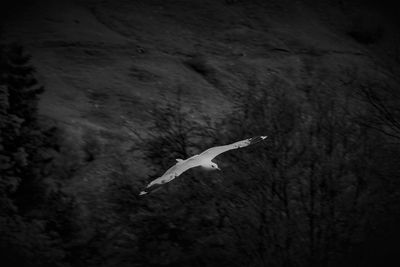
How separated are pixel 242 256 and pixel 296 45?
580 centimetres

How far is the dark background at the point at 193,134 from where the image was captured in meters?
5.65

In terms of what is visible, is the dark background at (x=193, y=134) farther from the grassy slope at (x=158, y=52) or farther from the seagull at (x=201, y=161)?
the seagull at (x=201, y=161)

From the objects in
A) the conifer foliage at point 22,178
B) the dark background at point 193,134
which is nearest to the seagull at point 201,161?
the dark background at point 193,134

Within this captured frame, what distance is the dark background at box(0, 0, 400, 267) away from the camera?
565 cm

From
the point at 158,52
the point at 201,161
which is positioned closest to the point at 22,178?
the point at 201,161

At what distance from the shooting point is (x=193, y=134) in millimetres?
6637

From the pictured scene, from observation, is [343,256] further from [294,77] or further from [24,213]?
[24,213]

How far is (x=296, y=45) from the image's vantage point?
335 inches

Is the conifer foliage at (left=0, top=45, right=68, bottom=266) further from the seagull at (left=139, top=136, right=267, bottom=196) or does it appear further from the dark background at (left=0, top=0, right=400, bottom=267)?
the seagull at (left=139, top=136, right=267, bottom=196)

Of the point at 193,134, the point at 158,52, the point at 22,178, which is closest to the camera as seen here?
the point at 22,178

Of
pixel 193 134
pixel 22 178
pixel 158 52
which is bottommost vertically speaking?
pixel 22 178

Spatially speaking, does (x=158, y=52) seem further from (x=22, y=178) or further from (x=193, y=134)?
(x=22, y=178)

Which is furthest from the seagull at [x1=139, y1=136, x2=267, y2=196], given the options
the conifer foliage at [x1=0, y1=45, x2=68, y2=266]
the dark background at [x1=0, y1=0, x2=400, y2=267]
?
Result: the conifer foliage at [x1=0, y1=45, x2=68, y2=266]

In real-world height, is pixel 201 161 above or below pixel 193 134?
above
